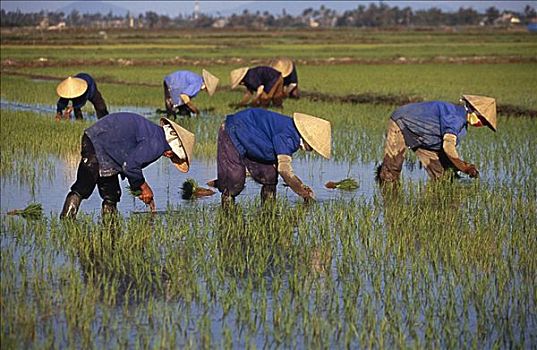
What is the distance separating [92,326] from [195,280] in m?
0.87

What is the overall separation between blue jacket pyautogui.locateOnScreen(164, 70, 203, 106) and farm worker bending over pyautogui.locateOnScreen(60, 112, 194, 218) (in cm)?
621

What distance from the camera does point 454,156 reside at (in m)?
7.15

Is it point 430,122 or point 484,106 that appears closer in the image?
point 484,106

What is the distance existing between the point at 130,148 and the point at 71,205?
61 cm

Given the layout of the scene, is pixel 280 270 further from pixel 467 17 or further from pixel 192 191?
pixel 467 17

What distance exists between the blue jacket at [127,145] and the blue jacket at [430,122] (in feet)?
8.33

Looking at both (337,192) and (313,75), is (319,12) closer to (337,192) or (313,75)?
(313,75)

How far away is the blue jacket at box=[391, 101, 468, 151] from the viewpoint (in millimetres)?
7270

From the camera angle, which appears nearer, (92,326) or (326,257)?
(92,326)

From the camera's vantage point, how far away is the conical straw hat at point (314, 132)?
6043 millimetres

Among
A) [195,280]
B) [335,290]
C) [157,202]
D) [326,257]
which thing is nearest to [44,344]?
[195,280]

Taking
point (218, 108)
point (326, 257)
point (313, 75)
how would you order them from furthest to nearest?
point (313, 75) < point (218, 108) < point (326, 257)

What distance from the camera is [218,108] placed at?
47.0ft

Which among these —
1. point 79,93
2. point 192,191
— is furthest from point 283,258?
point 79,93
